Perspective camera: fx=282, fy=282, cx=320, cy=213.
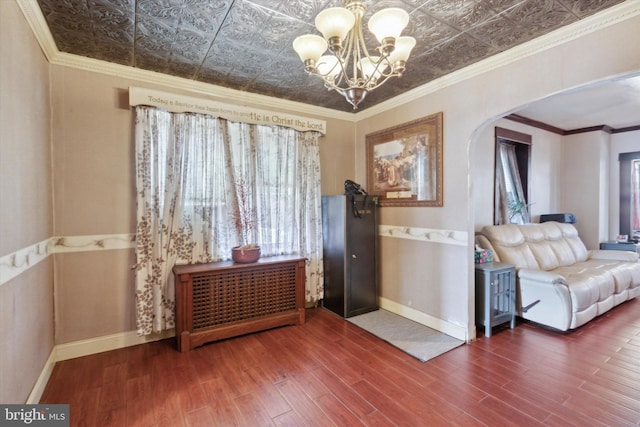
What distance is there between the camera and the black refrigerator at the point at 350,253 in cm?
341

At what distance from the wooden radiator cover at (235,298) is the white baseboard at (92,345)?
1.44ft

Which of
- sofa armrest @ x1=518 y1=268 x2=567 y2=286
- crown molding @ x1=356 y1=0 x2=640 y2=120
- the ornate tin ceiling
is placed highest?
the ornate tin ceiling

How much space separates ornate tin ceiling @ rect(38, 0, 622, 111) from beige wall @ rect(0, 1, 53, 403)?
40 cm

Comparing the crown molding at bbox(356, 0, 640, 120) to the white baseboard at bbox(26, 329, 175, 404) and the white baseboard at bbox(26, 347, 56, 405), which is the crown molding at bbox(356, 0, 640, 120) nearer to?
the white baseboard at bbox(26, 329, 175, 404)

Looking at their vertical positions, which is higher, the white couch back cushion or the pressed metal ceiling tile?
the pressed metal ceiling tile

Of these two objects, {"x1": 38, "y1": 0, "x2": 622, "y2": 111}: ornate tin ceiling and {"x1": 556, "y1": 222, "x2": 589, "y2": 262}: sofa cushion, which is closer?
{"x1": 38, "y1": 0, "x2": 622, "y2": 111}: ornate tin ceiling

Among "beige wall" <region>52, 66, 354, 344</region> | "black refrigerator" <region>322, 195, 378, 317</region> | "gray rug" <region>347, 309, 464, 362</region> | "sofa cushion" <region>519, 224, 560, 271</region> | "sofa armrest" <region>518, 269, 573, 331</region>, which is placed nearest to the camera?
"beige wall" <region>52, 66, 354, 344</region>

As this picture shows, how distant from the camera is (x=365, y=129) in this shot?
4004 mm

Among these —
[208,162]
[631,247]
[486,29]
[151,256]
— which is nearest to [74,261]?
[151,256]

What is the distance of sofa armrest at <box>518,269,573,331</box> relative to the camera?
289 centimetres

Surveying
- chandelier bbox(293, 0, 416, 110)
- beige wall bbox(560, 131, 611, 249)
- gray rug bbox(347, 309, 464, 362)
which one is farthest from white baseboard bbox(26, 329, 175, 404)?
beige wall bbox(560, 131, 611, 249)

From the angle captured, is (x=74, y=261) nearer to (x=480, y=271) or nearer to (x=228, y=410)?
(x=228, y=410)

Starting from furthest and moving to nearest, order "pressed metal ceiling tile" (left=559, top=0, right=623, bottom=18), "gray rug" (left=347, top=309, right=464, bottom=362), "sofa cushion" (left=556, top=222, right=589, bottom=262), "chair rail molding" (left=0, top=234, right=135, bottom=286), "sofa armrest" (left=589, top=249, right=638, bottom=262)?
"sofa cushion" (left=556, top=222, right=589, bottom=262), "sofa armrest" (left=589, top=249, right=638, bottom=262), "gray rug" (left=347, top=309, right=464, bottom=362), "pressed metal ceiling tile" (left=559, top=0, right=623, bottom=18), "chair rail molding" (left=0, top=234, right=135, bottom=286)

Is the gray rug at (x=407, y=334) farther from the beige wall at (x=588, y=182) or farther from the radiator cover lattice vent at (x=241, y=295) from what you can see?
the beige wall at (x=588, y=182)
